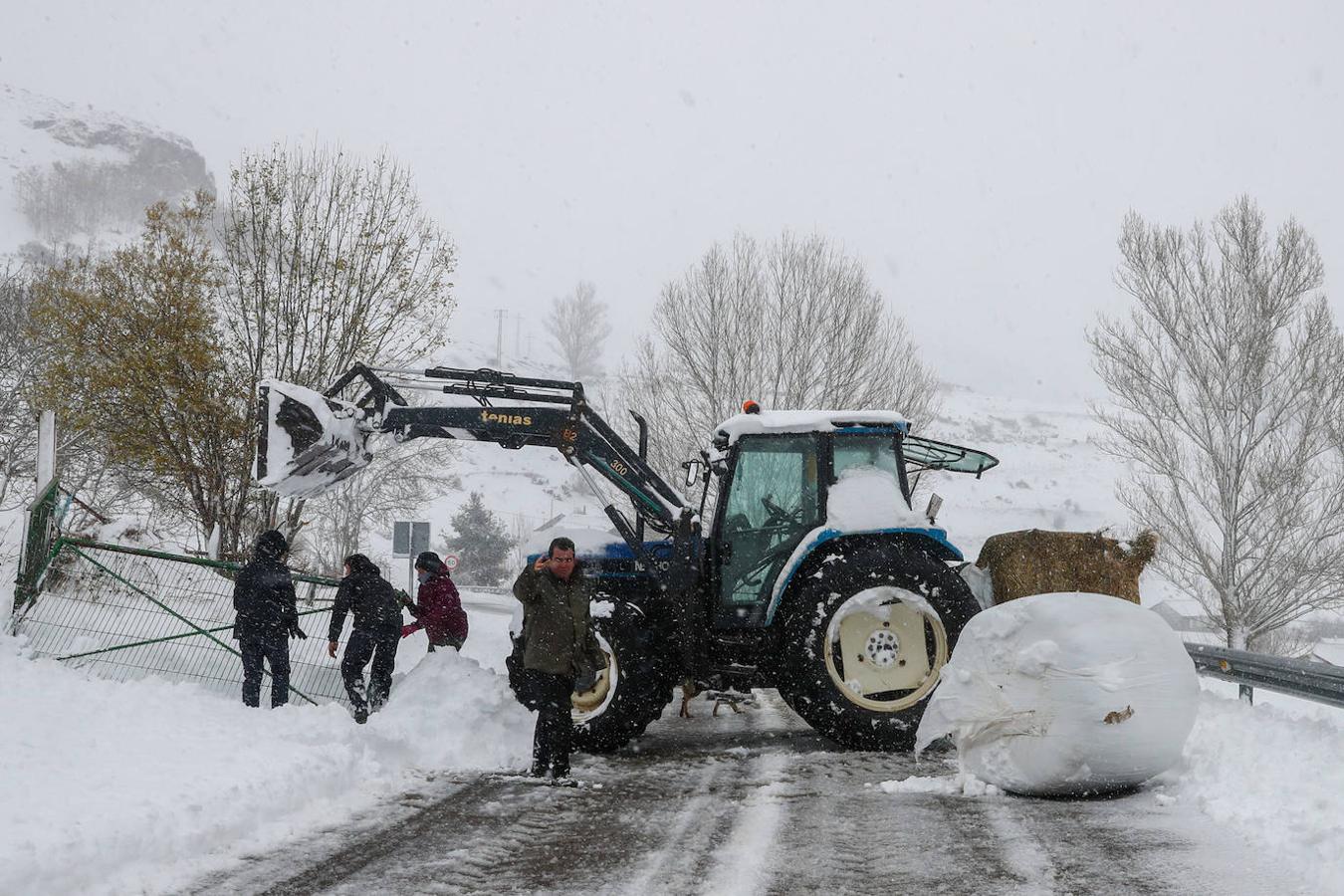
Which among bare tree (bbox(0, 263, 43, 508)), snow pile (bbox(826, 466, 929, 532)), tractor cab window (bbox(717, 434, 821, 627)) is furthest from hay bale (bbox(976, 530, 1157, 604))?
bare tree (bbox(0, 263, 43, 508))

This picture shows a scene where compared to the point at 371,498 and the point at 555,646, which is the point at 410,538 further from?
the point at 555,646

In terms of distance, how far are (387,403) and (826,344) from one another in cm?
1634

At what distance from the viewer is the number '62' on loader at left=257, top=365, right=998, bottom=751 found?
712cm

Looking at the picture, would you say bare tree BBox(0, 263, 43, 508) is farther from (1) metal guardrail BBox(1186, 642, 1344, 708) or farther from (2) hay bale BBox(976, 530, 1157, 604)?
(1) metal guardrail BBox(1186, 642, 1344, 708)

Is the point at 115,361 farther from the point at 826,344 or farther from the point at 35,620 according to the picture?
the point at 826,344

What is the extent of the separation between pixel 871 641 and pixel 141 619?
21.5ft

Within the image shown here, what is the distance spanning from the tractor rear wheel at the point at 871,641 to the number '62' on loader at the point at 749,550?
11 mm

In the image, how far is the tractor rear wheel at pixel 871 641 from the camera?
7039mm

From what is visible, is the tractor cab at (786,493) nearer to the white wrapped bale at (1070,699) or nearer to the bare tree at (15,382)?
the white wrapped bale at (1070,699)

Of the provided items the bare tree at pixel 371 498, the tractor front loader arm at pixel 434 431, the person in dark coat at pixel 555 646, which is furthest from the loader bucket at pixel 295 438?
the bare tree at pixel 371 498

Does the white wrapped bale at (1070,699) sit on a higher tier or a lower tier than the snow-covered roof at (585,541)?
lower

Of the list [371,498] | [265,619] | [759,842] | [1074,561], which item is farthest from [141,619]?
[371,498]

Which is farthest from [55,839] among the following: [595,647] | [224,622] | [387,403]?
[224,622]

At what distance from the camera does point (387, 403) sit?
8.08 meters
